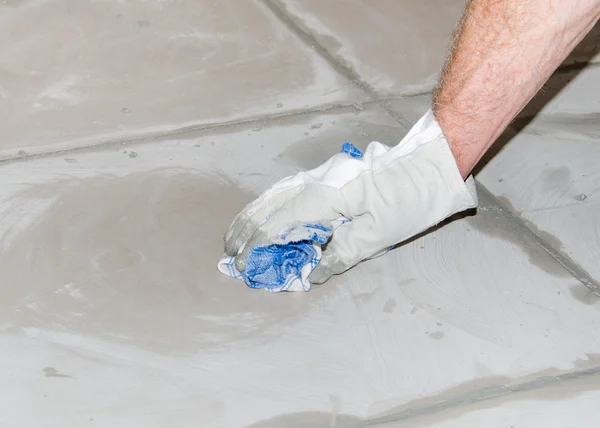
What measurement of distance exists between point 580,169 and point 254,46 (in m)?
1.22

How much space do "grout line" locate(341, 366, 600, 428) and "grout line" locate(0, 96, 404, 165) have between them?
1193mm

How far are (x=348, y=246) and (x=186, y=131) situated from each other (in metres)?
0.79

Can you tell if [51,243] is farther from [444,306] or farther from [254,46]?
[254,46]

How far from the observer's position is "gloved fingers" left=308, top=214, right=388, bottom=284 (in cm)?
208

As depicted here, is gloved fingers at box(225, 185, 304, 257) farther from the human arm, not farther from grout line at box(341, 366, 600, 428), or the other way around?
grout line at box(341, 366, 600, 428)

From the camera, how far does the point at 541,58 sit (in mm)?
1935

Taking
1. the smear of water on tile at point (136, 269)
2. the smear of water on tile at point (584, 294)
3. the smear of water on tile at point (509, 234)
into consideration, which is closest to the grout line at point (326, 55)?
the smear of water on tile at point (509, 234)

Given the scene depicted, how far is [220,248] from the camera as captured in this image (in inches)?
86.8

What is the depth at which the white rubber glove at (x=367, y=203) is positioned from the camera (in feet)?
6.73

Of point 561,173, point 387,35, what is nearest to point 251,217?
point 561,173

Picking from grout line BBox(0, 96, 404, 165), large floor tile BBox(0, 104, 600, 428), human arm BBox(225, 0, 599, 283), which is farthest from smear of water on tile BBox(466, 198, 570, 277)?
grout line BBox(0, 96, 404, 165)

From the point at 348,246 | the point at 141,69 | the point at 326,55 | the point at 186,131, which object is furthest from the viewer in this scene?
the point at 326,55

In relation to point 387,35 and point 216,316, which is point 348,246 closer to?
point 216,316

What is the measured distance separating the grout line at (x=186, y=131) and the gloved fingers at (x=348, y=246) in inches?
28.9
